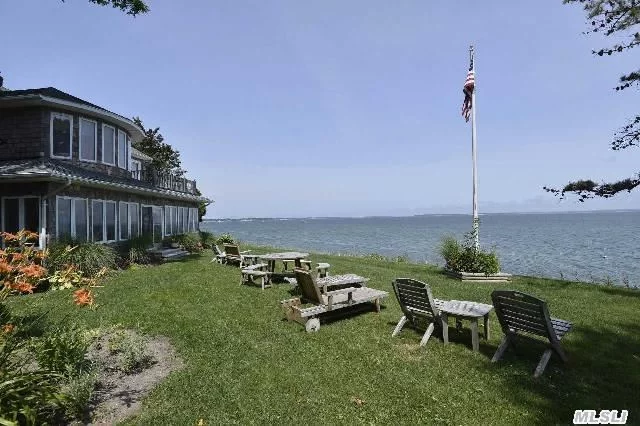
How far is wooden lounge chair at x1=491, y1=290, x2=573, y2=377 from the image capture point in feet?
18.7

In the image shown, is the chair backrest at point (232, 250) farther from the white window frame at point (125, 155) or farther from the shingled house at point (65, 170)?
the white window frame at point (125, 155)

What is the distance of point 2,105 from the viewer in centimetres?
1636

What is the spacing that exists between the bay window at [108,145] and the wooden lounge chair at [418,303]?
16.7 meters

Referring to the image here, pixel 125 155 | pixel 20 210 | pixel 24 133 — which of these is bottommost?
pixel 20 210

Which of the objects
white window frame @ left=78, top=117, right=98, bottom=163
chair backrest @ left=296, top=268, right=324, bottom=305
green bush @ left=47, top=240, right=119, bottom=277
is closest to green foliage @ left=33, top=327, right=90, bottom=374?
chair backrest @ left=296, top=268, right=324, bottom=305

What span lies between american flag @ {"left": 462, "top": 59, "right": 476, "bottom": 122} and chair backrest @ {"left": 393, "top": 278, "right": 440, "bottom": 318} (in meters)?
12.1

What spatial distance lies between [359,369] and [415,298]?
74.3 inches

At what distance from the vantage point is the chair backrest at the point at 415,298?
274 inches

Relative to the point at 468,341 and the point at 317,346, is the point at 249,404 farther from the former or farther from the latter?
the point at 468,341

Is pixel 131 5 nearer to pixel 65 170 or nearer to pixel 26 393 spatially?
pixel 65 170

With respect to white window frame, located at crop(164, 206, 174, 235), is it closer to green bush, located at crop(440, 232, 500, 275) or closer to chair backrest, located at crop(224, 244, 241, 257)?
chair backrest, located at crop(224, 244, 241, 257)

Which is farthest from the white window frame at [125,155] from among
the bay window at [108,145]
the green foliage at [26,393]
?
the green foliage at [26,393]

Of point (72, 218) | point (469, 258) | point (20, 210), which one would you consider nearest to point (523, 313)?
point (469, 258)

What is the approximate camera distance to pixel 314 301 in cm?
850
